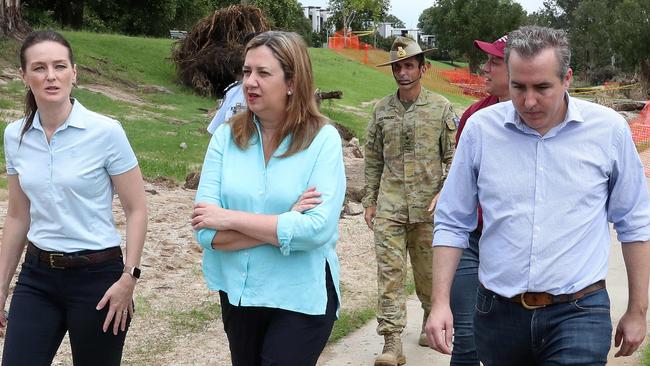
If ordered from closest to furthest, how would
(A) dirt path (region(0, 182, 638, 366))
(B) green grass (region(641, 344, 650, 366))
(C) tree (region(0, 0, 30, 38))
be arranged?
(B) green grass (region(641, 344, 650, 366))
(A) dirt path (region(0, 182, 638, 366))
(C) tree (region(0, 0, 30, 38))

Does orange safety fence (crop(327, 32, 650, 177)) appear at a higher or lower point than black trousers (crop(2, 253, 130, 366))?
lower

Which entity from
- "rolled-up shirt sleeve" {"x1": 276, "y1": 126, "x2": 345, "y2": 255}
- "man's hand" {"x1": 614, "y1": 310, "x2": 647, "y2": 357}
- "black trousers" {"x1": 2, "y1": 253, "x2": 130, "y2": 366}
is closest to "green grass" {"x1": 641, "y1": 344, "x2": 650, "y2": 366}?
"man's hand" {"x1": 614, "y1": 310, "x2": 647, "y2": 357}

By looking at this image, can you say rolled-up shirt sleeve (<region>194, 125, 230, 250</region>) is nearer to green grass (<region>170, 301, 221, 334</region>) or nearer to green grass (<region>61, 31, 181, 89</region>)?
green grass (<region>170, 301, 221, 334</region>)

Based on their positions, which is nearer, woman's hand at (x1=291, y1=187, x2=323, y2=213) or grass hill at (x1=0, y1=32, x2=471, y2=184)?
woman's hand at (x1=291, y1=187, x2=323, y2=213)

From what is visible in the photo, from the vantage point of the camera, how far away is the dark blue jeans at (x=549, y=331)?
3.26m

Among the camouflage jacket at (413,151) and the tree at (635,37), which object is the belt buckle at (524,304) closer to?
the camouflage jacket at (413,151)

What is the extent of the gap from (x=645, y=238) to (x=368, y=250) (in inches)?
269

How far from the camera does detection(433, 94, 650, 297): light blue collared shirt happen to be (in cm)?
327

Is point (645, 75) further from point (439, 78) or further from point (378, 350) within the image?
point (378, 350)

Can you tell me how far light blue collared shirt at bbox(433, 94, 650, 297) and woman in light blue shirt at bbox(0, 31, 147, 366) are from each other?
148cm

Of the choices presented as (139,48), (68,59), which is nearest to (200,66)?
(139,48)

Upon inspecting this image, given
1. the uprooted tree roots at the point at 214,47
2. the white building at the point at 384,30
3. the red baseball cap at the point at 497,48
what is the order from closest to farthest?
the red baseball cap at the point at 497,48, the uprooted tree roots at the point at 214,47, the white building at the point at 384,30

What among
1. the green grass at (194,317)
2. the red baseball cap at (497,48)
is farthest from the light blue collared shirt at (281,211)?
the green grass at (194,317)

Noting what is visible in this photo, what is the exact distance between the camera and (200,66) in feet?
84.0
